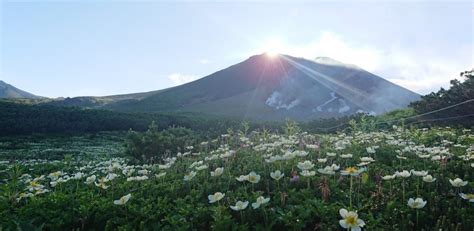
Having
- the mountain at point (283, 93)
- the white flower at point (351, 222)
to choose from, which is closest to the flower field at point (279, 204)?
the white flower at point (351, 222)

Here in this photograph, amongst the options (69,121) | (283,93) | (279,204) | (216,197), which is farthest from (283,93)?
(216,197)

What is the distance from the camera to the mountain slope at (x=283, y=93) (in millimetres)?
91500

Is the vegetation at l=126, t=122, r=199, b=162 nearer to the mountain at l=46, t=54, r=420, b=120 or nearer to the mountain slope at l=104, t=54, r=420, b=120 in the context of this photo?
the mountain at l=46, t=54, r=420, b=120

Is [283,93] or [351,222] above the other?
[351,222]

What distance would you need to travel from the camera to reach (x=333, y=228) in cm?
360

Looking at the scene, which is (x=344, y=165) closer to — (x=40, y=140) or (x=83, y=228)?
(x=83, y=228)

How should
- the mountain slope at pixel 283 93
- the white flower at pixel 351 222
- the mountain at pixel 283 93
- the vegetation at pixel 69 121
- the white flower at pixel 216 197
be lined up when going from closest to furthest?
the white flower at pixel 351 222 → the white flower at pixel 216 197 → the vegetation at pixel 69 121 → the mountain at pixel 283 93 → the mountain slope at pixel 283 93

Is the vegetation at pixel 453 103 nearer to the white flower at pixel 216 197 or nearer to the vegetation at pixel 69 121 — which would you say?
the white flower at pixel 216 197

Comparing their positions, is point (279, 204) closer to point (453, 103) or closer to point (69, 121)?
point (453, 103)

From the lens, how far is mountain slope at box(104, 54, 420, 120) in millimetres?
91500

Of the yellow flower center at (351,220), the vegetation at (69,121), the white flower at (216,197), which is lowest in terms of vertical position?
the vegetation at (69,121)

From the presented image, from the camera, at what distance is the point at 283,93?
10556 centimetres

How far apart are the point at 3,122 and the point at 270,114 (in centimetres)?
6286

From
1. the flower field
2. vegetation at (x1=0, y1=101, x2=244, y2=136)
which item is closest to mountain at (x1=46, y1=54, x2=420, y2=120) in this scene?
vegetation at (x1=0, y1=101, x2=244, y2=136)
